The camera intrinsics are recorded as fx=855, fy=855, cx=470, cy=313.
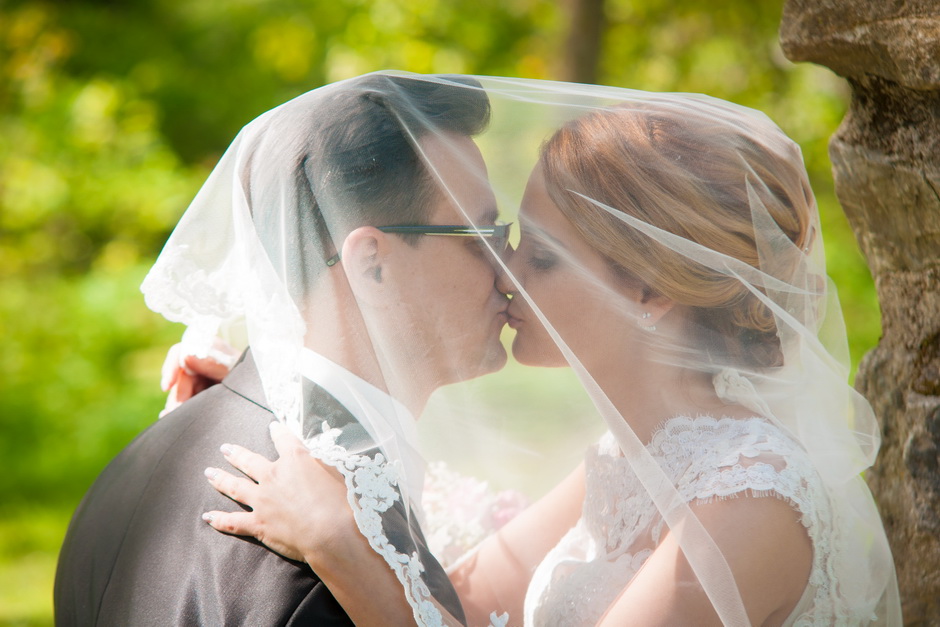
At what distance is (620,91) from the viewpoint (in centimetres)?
218

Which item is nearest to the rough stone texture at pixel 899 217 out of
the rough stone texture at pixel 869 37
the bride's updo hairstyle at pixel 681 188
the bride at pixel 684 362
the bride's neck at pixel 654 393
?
the rough stone texture at pixel 869 37

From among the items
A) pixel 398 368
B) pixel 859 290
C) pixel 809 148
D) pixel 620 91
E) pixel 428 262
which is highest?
pixel 620 91

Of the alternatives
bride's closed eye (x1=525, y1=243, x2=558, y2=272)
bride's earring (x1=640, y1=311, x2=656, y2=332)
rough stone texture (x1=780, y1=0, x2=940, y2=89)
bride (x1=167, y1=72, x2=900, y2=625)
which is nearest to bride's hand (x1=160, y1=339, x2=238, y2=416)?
bride (x1=167, y1=72, x2=900, y2=625)

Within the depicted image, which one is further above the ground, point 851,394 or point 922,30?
point 922,30

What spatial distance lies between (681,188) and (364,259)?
79 cm

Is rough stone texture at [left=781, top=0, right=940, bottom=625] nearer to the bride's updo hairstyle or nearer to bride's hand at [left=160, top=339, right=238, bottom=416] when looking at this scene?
the bride's updo hairstyle

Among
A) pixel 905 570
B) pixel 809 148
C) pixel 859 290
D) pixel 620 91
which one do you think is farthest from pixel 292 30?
pixel 905 570

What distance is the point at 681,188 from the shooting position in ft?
6.75

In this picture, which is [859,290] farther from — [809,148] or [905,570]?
[905,570]

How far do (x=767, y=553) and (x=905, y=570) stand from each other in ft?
2.06

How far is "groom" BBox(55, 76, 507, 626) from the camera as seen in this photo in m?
1.99

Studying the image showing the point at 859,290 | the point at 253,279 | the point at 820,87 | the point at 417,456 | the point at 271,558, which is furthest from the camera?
the point at 820,87

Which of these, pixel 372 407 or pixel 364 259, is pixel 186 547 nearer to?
pixel 372 407

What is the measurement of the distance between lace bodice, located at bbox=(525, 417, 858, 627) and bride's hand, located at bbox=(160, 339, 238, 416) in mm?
1164
